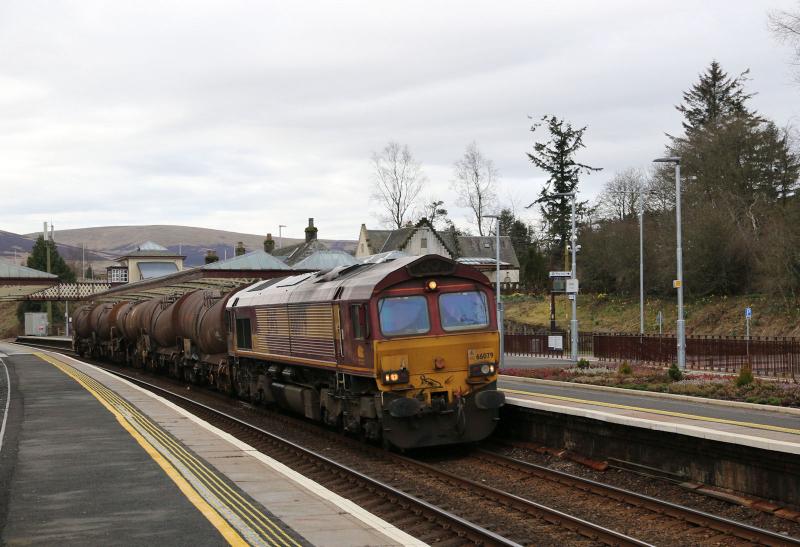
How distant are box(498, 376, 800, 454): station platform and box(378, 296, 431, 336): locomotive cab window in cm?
297

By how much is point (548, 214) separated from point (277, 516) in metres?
77.6

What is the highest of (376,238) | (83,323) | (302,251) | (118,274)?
(376,238)

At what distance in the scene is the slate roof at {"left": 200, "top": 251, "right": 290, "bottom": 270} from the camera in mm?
48003

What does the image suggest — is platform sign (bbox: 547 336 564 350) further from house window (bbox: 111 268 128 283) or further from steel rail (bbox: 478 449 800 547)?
house window (bbox: 111 268 128 283)

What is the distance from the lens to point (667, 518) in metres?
11.2

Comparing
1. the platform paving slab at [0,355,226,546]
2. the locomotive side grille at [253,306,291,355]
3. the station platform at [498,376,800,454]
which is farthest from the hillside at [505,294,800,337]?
the platform paving slab at [0,355,226,546]

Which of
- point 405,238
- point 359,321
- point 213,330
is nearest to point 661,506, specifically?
point 359,321

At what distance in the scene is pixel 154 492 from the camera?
36.6 feet

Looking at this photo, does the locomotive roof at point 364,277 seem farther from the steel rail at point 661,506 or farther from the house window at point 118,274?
the house window at point 118,274

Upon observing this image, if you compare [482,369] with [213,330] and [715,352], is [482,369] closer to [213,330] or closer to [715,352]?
[213,330]

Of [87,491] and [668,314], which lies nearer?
[87,491]

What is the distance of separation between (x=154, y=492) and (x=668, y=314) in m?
51.7

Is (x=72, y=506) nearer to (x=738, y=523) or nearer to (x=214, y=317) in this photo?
(x=738, y=523)

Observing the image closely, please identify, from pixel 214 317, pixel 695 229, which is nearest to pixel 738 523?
pixel 214 317
